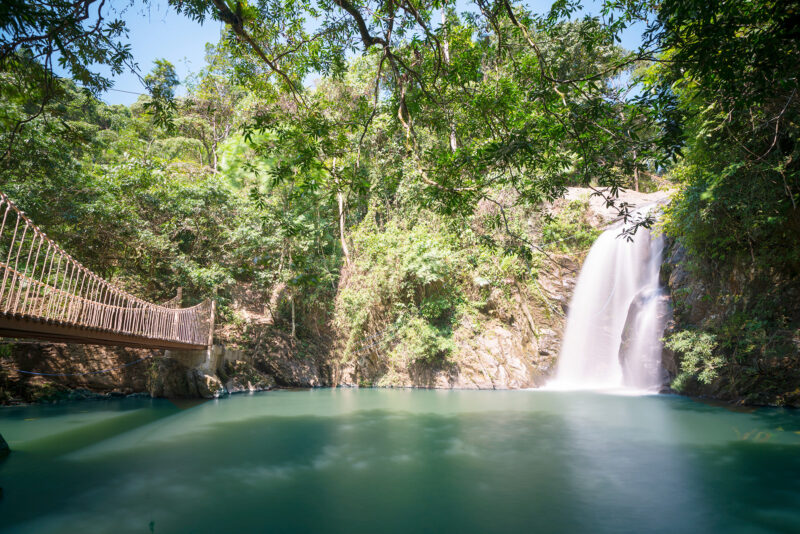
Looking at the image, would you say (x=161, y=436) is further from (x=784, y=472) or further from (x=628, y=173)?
(x=784, y=472)

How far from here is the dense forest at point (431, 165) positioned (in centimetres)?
260

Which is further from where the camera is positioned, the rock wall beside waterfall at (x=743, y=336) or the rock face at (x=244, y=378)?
the rock face at (x=244, y=378)

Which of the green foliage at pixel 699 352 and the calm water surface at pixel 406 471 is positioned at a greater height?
the green foliage at pixel 699 352

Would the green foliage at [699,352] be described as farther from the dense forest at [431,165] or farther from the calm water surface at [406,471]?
the calm water surface at [406,471]

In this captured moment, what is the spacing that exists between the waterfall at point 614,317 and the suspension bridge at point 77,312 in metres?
8.26

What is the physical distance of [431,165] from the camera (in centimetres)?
332

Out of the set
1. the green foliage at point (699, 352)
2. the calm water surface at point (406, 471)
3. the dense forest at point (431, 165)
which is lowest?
the calm water surface at point (406, 471)

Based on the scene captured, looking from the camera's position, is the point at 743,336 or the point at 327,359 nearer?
the point at 743,336

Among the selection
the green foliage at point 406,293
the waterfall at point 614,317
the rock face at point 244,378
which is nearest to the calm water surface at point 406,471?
the waterfall at point 614,317

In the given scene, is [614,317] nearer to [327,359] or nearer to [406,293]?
[406,293]

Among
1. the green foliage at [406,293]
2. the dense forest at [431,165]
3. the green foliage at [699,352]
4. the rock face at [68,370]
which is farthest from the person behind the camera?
the green foliage at [406,293]

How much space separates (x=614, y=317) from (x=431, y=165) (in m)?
8.08

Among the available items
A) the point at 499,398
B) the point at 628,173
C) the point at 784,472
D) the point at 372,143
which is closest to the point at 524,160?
the point at 628,173

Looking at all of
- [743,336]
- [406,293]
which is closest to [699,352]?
[743,336]
